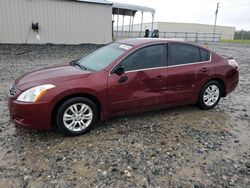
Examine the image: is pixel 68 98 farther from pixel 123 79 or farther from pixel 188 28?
pixel 188 28

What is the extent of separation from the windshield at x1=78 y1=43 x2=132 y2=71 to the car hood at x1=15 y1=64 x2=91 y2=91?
264mm

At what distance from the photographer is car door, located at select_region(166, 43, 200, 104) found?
4.32 metres

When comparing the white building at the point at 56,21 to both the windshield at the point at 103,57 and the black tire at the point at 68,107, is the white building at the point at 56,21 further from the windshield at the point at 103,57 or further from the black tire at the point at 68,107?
the black tire at the point at 68,107

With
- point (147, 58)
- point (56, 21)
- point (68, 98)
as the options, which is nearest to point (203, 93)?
point (147, 58)

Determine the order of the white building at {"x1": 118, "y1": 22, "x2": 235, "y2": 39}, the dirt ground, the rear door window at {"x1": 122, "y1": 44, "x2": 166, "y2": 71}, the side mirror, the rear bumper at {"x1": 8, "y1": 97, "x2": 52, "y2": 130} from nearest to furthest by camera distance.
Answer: the dirt ground, the rear bumper at {"x1": 8, "y1": 97, "x2": 52, "y2": 130}, the side mirror, the rear door window at {"x1": 122, "y1": 44, "x2": 166, "y2": 71}, the white building at {"x1": 118, "y1": 22, "x2": 235, "y2": 39}

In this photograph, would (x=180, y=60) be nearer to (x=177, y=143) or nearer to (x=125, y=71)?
(x=125, y=71)

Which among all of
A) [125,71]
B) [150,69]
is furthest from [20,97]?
[150,69]

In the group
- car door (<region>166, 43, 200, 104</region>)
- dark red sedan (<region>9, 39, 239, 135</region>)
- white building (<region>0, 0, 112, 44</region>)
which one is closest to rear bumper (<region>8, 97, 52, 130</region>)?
dark red sedan (<region>9, 39, 239, 135</region>)

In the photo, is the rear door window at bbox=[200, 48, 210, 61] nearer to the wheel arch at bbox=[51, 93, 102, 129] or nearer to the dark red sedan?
the dark red sedan

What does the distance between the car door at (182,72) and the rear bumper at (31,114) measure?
2221 mm

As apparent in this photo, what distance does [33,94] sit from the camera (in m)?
3.31

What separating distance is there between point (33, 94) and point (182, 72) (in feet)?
8.86

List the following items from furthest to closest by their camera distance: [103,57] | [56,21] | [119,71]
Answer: [56,21], [103,57], [119,71]

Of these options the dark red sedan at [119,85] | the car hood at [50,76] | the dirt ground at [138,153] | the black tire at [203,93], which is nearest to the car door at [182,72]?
the dark red sedan at [119,85]
